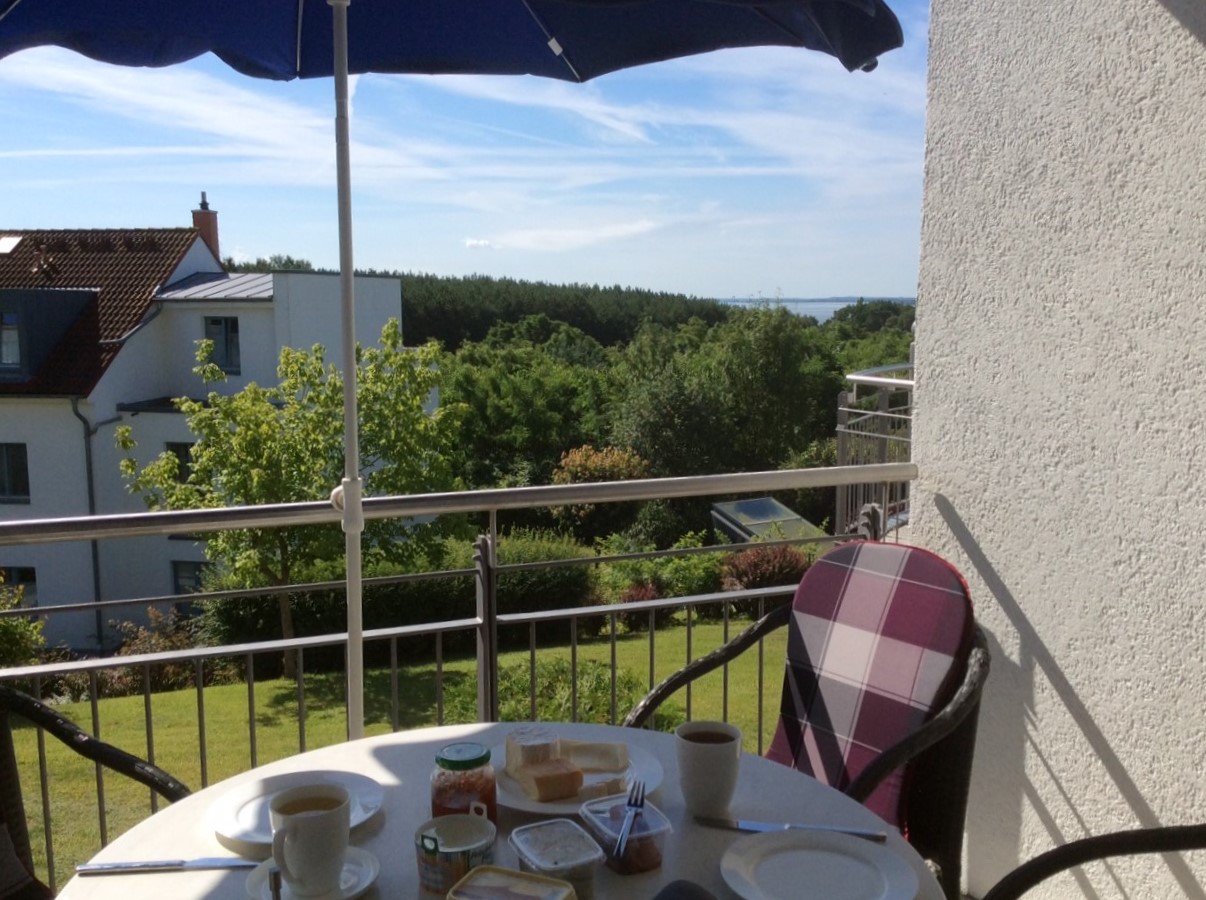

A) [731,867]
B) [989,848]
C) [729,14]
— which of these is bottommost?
[989,848]

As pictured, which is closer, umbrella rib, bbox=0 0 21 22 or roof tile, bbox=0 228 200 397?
umbrella rib, bbox=0 0 21 22

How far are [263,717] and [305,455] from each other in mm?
4453

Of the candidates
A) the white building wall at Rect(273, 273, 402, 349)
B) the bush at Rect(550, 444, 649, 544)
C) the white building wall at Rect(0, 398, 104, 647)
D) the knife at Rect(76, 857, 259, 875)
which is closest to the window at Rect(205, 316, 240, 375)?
the white building wall at Rect(273, 273, 402, 349)

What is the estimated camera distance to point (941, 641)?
178cm

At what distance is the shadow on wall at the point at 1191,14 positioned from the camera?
182 centimetres

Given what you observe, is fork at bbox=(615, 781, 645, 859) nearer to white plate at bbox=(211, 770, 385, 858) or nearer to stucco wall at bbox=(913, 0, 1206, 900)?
white plate at bbox=(211, 770, 385, 858)

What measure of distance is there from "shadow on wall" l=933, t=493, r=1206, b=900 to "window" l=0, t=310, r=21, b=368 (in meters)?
23.8

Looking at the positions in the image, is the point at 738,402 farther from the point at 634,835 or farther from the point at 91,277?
the point at 634,835

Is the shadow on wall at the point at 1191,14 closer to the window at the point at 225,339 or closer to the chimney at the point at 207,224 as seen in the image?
the window at the point at 225,339

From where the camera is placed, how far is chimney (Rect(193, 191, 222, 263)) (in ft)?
84.6

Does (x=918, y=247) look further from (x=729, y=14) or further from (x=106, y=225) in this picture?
(x=106, y=225)

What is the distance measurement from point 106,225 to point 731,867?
28953 mm

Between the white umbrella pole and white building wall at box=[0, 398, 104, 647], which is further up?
the white umbrella pole

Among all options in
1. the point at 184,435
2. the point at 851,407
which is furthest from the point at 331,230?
the point at 184,435
